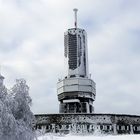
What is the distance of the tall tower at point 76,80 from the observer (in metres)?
136

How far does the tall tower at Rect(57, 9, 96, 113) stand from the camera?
136000mm

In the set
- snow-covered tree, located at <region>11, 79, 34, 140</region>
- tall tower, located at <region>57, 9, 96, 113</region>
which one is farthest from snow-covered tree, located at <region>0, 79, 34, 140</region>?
tall tower, located at <region>57, 9, 96, 113</region>

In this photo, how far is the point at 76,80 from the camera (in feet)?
445

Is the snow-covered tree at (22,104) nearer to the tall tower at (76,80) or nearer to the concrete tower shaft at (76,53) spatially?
the tall tower at (76,80)

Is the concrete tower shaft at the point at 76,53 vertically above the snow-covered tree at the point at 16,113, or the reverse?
the concrete tower shaft at the point at 76,53

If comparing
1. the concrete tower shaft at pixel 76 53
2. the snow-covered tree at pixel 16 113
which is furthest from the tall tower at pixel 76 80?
the snow-covered tree at pixel 16 113

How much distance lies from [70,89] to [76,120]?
25674 mm

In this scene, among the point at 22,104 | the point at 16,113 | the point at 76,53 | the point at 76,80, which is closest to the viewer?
the point at 16,113

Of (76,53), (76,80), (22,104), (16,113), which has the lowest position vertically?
(16,113)

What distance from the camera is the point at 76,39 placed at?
462 ft

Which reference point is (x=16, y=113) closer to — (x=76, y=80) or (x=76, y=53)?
(x=76, y=80)

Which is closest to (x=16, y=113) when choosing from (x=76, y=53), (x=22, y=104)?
(x=22, y=104)

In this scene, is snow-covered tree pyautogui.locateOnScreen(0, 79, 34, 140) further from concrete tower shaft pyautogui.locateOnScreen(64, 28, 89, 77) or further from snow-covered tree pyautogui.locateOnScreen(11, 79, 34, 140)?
concrete tower shaft pyautogui.locateOnScreen(64, 28, 89, 77)

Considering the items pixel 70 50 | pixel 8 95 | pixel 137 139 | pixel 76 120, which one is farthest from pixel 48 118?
pixel 8 95
